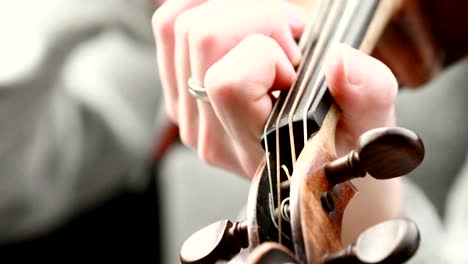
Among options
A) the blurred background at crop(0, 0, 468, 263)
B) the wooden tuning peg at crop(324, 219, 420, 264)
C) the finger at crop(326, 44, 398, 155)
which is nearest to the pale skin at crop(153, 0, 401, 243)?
the finger at crop(326, 44, 398, 155)

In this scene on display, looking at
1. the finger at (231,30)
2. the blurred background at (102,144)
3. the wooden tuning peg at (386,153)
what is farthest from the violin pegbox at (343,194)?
the blurred background at (102,144)

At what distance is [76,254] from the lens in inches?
50.0

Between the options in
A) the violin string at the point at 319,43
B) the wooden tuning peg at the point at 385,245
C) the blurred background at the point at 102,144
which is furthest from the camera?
the blurred background at the point at 102,144

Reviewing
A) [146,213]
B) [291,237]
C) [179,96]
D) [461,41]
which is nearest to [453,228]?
[461,41]

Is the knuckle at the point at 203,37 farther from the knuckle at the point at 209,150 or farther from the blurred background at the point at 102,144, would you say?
the blurred background at the point at 102,144

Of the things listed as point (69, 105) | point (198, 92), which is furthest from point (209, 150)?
point (69, 105)

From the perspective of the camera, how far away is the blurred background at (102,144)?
1.08 metres

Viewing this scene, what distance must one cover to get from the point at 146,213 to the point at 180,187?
15 cm

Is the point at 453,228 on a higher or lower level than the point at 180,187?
higher

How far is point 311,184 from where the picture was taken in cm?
35

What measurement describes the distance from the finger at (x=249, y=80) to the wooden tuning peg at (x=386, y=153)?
98 millimetres

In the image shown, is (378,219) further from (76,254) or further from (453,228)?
(76,254)

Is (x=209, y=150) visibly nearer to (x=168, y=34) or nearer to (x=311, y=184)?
(x=168, y=34)

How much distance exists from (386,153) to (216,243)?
8cm
